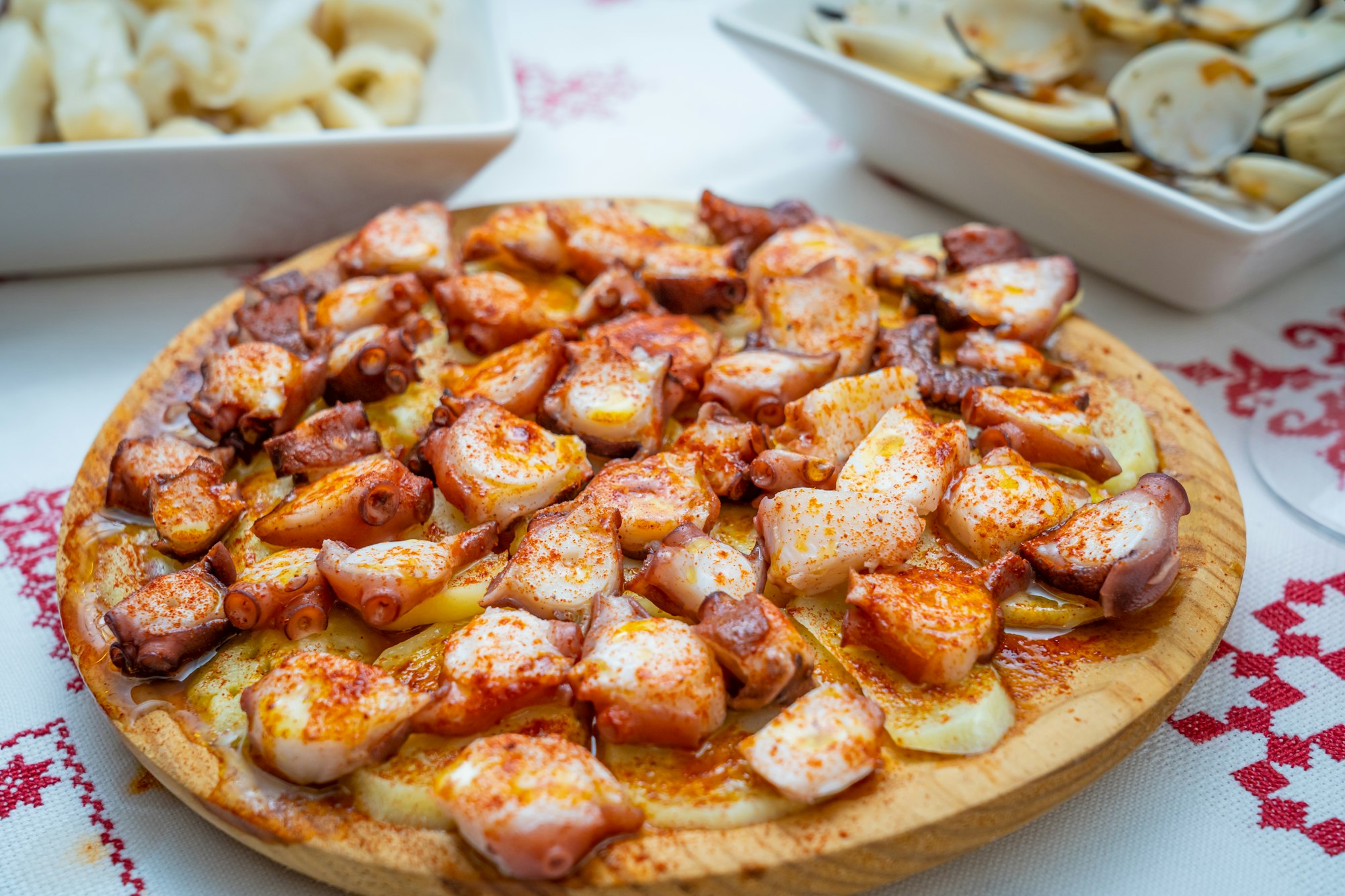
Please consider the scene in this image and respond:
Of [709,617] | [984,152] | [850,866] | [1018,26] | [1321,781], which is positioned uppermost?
[1018,26]

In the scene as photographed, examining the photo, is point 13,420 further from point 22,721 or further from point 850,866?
point 850,866

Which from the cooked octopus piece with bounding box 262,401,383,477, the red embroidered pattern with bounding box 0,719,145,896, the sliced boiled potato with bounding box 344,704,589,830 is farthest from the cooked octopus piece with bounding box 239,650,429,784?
the cooked octopus piece with bounding box 262,401,383,477

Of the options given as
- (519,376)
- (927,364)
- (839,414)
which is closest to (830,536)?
(839,414)

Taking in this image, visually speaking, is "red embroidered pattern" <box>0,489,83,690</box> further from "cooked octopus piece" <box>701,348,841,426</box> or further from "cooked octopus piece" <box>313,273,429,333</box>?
"cooked octopus piece" <box>701,348,841,426</box>

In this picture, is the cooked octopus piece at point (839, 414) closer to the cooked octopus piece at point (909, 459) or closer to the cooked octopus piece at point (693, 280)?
the cooked octopus piece at point (909, 459)

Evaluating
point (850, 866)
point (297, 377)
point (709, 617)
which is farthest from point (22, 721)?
point (850, 866)
